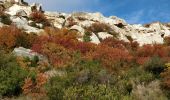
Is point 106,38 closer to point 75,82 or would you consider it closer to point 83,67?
point 83,67

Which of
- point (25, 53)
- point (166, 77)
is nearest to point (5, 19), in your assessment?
point (25, 53)

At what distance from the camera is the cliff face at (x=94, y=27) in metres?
45.5

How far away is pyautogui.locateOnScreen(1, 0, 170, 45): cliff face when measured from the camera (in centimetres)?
4550

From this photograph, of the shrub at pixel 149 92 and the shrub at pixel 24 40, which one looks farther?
the shrub at pixel 24 40

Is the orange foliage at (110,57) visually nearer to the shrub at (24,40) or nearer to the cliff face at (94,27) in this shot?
the shrub at (24,40)

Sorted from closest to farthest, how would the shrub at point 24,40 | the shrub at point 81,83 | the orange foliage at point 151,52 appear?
the shrub at point 81,83 < the shrub at point 24,40 < the orange foliage at point 151,52

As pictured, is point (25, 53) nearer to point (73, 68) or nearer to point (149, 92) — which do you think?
point (73, 68)

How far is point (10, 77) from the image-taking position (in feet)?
76.0

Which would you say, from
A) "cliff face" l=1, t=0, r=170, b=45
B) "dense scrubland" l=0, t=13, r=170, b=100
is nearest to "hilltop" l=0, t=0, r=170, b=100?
"dense scrubland" l=0, t=13, r=170, b=100

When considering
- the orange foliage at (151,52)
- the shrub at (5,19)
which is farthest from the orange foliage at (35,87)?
the shrub at (5,19)

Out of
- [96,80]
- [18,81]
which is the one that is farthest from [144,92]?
[18,81]

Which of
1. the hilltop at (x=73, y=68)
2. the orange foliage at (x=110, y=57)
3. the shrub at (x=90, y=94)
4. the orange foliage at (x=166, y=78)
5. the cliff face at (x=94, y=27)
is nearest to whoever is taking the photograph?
the shrub at (x=90, y=94)

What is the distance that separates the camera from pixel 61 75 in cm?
2483

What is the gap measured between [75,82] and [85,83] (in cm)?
57
